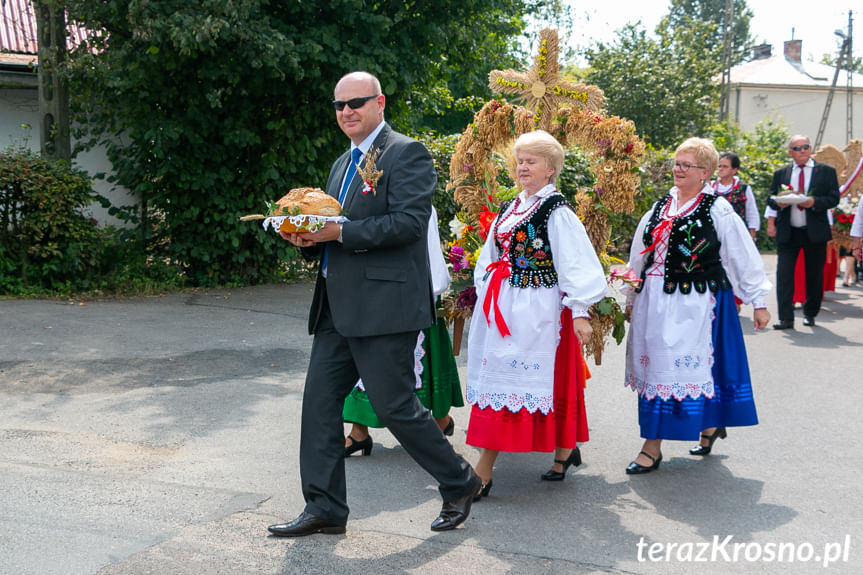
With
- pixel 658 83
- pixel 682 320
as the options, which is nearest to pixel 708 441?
pixel 682 320

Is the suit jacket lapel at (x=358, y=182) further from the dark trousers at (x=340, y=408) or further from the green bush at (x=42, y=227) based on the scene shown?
the green bush at (x=42, y=227)

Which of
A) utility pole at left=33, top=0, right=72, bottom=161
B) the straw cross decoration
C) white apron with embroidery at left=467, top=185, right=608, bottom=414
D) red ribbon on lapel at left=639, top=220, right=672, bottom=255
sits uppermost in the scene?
utility pole at left=33, top=0, right=72, bottom=161

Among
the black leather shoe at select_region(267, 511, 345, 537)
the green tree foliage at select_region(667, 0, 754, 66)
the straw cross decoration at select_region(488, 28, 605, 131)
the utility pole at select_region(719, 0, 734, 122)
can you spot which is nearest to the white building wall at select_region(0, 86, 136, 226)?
the straw cross decoration at select_region(488, 28, 605, 131)

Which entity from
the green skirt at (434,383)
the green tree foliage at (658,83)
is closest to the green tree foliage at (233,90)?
the green skirt at (434,383)

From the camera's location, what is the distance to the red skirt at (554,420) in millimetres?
4773

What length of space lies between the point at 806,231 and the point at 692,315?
6389 millimetres

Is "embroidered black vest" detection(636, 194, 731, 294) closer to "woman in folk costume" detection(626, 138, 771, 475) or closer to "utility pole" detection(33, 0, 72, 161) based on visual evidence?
"woman in folk costume" detection(626, 138, 771, 475)

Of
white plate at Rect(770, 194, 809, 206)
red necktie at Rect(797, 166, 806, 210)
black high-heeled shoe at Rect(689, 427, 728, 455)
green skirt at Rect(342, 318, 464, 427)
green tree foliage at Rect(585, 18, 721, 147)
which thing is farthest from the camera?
green tree foliage at Rect(585, 18, 721, 147)

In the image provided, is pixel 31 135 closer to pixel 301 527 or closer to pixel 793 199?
pixel 793 199

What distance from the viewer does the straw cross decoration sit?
19.5 feet

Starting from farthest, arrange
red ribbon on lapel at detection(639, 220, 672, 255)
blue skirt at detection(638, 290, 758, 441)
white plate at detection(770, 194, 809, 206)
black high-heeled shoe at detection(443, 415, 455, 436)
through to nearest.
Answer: white plate at detection(770, 194, 809, 206)
black high-heeled shoe at detection(443, 415, 455, 436)
red ribbon on lapel at detection(639, 220, 672, 255)
blue skirt at detection(638, 290, 758, 441)

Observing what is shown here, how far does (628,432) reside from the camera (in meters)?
6.30

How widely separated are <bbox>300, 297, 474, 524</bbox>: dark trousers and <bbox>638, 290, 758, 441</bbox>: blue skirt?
5.69ft

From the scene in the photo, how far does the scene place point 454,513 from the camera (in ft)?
14.0
